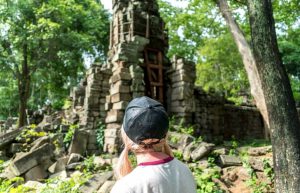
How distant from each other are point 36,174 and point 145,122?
615 centimetres

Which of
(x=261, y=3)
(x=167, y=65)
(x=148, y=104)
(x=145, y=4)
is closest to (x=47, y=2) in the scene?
(x=145, y=4)

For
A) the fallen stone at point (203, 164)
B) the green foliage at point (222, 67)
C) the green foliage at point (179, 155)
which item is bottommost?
the fallen stone at point (203, 164)

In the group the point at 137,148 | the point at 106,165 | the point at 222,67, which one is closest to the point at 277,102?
the point at 137,148

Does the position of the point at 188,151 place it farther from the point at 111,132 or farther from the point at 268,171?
the point at 111,132

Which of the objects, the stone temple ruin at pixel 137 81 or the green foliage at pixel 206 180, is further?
the stone temple ruin at pixel 137 81

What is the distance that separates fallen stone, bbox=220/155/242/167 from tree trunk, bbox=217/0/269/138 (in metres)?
1.15

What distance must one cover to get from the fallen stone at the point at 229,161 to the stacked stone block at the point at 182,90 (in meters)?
3.94

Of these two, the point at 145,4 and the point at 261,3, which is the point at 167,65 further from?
the point at 261,3

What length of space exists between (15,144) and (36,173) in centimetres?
Result: 286

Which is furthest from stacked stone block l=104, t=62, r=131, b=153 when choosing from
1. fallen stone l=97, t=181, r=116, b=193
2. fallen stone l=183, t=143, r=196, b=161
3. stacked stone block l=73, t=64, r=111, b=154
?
fallen stone l=97, t=181, r=116, b=193

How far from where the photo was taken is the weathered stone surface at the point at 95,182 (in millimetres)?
5438

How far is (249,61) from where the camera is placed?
7.84 m

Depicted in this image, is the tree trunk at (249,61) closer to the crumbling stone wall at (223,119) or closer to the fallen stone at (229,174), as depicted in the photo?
the fallen stone at (229,174)

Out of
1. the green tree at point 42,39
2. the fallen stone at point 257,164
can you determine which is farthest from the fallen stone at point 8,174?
the green tree at point 42,39
